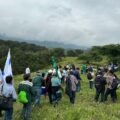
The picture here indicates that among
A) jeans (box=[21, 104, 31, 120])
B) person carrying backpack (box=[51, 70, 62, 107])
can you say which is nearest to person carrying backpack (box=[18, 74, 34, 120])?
jeans (box=[21, 104, 31, 120])

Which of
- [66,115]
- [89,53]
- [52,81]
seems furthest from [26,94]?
[89,53]

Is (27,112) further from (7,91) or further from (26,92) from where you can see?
(7,91)

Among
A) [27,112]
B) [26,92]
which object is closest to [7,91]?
[26,92]

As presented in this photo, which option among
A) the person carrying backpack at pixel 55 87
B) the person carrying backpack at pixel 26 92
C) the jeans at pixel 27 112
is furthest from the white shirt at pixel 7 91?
the person carrying backpack at pixel 55 87

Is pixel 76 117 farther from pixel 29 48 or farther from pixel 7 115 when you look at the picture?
pixel 29 48

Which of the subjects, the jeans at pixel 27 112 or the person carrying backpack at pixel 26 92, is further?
the jeans at pixel 27 112

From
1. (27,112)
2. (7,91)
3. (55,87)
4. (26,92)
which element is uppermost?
(7,91)

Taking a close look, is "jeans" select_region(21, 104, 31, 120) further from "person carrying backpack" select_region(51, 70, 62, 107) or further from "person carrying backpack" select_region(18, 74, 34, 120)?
"person carrying backpack" select_region(51, 70, 62, 107)

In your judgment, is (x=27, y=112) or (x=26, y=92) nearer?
(x=26, y=92)

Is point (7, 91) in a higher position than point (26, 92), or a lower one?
higher

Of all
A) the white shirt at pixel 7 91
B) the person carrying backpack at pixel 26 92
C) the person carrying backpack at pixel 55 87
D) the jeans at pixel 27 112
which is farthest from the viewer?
the person carrying backpack at pixel 55 87

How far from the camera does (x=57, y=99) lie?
821 inches

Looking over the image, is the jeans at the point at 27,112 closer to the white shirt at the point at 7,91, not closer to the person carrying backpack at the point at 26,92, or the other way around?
the person carrying backpack at the point at 26,92

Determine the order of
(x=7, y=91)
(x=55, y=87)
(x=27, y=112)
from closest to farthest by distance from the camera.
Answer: (x=7, y=91)
(x=27, y=112)
(x=55, y=87)
